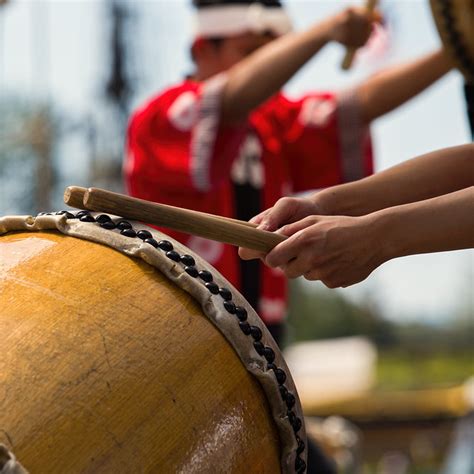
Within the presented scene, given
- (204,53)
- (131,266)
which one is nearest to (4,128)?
(204,53)

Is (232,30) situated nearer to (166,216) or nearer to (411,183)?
(411,183)

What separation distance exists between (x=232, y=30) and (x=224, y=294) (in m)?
2.20

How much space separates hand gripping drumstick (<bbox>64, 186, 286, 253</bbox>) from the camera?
1.68m

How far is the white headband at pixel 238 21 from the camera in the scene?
376 centimetres

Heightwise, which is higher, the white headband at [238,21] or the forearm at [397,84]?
the white headband at [238,21]

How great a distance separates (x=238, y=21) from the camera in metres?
3.77

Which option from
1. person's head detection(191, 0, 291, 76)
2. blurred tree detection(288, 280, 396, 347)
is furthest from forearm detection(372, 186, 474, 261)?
blurred tree detection(288, 280, 396, 347)

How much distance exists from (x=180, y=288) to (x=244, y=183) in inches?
74.8

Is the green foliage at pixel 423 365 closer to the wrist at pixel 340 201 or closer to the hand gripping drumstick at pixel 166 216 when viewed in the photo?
the wrist at pixel 340 201

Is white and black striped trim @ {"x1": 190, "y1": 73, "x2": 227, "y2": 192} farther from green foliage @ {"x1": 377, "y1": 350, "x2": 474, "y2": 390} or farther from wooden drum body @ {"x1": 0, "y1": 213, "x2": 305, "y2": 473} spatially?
green foliage @ {"x1": 377, "y1": 350, "x2": 474, "y2": 390}

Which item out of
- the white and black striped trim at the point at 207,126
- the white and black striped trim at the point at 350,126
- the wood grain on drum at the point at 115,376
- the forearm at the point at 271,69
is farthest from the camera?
the white and black striped trim at the point at 350,126

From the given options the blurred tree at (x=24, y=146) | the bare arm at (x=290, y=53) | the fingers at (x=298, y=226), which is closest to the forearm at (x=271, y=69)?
the bare arm at (x=290, y=53)

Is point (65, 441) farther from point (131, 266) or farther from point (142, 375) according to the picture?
point (131, 266)

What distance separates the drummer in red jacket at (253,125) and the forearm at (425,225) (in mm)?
1538
